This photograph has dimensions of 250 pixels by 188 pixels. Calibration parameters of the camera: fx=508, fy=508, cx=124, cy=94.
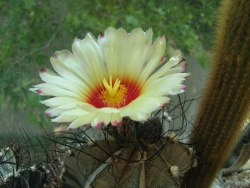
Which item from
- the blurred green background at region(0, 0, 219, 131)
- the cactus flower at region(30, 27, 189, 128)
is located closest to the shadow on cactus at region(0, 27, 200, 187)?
the cactus flower at region(30, 27, 189, 128)

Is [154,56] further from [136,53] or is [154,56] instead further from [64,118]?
[64,118]

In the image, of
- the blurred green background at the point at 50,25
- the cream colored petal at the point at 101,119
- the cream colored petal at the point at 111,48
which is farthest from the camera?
the blurred green background at the point at 50,25

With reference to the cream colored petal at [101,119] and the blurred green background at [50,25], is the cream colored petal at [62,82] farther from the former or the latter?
the blurred green background at [50,25]

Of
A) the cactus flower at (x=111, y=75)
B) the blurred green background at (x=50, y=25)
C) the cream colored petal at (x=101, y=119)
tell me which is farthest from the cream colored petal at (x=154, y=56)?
the blurred green background at (x=50, y=25)

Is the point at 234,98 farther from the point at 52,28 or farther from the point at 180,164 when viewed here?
the point at 52,28

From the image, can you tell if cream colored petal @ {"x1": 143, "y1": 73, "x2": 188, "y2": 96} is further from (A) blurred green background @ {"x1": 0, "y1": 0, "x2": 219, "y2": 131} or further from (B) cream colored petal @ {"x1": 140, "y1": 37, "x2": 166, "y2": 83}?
(A) blurred green background @ {"x1": 0, "y1": 0, "x2": 219, "y2": 131}

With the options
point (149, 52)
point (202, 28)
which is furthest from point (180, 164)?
point (202, 28)
